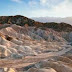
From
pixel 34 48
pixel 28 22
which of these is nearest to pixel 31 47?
pixel 34 48

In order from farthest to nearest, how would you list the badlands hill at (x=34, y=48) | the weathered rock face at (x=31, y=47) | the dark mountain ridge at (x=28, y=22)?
the dark mountain ridge at (x=28, y=22) → the weathered rock face at (x=31, y=47) → the badlands hill at (x=34, y=48)

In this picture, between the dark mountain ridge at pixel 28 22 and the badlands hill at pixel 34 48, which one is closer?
the badlands hill at pixel 34 48

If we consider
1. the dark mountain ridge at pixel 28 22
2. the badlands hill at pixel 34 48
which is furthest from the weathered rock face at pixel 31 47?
the dark mountain ridge at pixel 28 22

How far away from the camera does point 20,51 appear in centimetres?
5259

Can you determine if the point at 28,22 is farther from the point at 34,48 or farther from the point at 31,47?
the point at 34,48

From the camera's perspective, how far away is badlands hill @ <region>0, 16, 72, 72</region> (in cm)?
2769

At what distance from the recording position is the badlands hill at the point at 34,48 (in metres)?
27.7

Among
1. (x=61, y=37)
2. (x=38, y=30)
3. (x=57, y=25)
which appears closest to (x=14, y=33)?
(x=38, y=30)

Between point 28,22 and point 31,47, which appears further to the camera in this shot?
point 28,22

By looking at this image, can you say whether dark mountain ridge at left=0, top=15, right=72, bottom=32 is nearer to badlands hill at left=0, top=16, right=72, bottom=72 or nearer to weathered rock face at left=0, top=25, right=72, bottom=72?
badlands hill at left=0, top=16, right=72, bottom=72

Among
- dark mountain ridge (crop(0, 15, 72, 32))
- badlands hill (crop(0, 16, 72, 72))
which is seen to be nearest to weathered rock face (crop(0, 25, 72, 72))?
badlands hill (crop(0, 16, 72, 72))

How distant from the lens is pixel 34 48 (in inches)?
2387

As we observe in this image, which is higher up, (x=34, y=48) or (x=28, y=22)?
(x=28, y=22)

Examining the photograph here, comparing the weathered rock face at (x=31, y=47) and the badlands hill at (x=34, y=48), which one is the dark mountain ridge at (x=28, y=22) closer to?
the badlands hill at (x=34, y=48)
